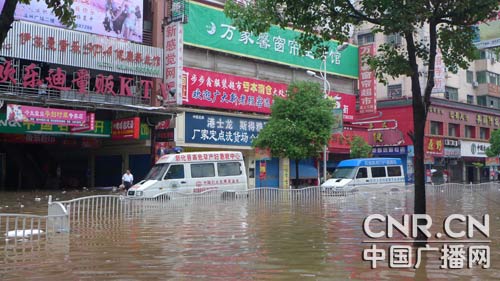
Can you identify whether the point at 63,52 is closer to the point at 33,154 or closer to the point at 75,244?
the point at 33,154

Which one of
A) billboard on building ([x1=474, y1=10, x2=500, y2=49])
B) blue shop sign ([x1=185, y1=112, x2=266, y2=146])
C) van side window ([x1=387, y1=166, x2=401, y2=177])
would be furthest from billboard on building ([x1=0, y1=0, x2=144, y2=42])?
billboard on building ([x1=474, y1=10, x2=500, y2=49])

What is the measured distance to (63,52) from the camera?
23266 millimetres

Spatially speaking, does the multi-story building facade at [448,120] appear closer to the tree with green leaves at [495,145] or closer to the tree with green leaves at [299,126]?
the tree with green leaves at [495,145]

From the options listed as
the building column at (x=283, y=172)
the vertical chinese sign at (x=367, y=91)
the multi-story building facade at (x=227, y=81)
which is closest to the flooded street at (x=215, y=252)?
the multi-story building facade at (x=227, y=81)

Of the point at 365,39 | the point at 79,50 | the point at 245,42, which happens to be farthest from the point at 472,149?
the point at 79,50

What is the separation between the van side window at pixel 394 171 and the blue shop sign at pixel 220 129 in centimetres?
859

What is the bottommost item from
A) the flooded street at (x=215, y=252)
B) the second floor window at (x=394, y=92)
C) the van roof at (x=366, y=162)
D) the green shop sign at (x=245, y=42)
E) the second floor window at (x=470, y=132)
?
the flooded street at (x=215, y=252)

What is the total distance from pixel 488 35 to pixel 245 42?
22450 mm

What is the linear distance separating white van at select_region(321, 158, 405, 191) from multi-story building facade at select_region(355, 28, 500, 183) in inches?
484

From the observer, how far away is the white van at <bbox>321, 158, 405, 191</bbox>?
82.6 ft

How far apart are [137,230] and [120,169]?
2024cm

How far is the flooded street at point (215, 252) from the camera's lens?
6280 mm

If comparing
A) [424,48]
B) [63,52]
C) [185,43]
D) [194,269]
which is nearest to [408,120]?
[185,43]

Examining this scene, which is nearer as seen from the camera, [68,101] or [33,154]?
[68,101]
